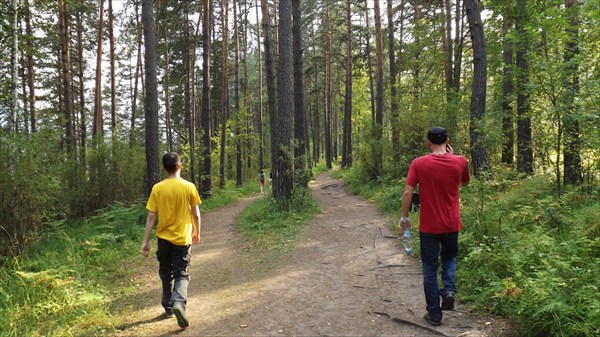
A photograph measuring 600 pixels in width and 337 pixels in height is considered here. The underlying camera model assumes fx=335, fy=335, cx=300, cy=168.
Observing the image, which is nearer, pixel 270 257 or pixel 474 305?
pixel 474 305

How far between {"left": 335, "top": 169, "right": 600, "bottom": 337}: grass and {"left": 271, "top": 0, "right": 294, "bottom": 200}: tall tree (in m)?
5.08

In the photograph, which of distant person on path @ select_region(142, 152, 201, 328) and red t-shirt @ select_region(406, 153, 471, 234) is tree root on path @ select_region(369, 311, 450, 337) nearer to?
red t-shirt @ select_region(406, 153, 471, 234)

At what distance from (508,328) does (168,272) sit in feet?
12.7

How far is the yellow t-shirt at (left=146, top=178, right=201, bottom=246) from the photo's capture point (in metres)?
4.02

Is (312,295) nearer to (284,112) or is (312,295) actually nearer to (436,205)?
(436,205)

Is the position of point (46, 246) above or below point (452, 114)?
below

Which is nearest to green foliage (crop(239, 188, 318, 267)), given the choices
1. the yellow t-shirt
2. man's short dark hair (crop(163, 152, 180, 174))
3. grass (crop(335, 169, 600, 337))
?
the yellow t-shirt

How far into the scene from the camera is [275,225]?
8.80 meters

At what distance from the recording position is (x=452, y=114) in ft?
37.2

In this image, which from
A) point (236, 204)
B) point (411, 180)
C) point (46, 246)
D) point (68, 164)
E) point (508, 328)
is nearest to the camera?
point (508, 328)

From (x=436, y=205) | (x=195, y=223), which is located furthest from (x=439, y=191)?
(x=195, y=223)

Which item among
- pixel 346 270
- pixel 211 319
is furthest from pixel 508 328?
pixel 211 319

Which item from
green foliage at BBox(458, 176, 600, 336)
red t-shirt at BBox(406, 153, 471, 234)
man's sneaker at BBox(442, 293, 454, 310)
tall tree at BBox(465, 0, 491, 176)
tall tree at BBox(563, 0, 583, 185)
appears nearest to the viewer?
green foliage at BBox(458, 176, 600, 336)

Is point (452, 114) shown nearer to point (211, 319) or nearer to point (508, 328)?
point (508, 328)
